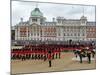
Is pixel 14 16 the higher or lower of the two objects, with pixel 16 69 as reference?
higher


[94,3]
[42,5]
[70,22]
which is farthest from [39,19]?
[94,3]

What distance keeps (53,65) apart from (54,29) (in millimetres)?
450

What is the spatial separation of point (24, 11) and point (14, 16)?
0.14 meters

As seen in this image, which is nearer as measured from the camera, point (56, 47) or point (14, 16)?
point (14, 16)

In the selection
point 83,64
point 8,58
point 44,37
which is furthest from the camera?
point 83,64

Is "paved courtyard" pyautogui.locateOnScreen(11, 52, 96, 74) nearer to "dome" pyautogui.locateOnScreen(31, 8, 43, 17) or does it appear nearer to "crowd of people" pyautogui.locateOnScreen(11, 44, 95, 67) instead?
"crowd of people" pyautogui.locateOnScreen(11, 44, 95, 67)

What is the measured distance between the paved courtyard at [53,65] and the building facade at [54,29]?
0.83 ft

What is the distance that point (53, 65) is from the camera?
8.72 ft

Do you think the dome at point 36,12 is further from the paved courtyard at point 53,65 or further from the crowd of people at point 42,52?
the paved courtyard at point 53,65

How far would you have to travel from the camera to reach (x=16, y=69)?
8.18 feet

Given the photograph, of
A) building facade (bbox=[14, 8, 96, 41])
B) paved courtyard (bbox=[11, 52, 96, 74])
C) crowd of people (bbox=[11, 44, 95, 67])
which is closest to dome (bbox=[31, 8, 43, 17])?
building facade (bbox=[14, 8, 96, 41])

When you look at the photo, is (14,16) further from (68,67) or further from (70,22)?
(68,67)

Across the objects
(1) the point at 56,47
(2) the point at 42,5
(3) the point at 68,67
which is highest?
(2) the point at 42,5

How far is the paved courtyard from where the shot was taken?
2504 mm
